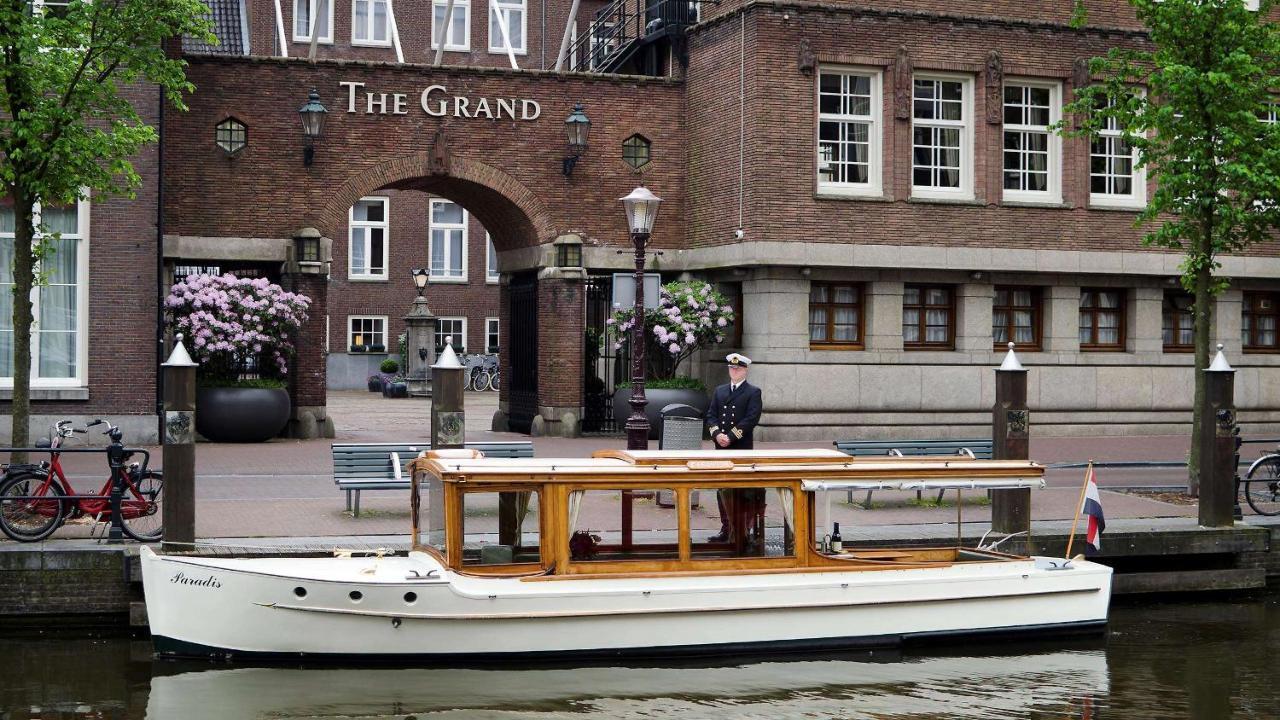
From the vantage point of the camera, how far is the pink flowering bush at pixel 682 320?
25312 mm

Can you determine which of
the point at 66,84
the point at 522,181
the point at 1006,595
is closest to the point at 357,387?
the point at 522,181

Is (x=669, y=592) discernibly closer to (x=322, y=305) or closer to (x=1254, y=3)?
(x=322, y=305)

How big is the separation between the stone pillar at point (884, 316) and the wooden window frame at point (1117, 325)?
3757mm

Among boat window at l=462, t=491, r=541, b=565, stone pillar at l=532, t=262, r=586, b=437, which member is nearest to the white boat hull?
boat window at l=462, t=491, r=541, b=565

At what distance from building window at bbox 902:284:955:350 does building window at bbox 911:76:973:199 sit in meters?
1.68

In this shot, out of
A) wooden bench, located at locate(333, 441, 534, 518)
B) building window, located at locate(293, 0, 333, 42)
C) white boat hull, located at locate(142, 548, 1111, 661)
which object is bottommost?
white boat hull, located at locate(142, 548, 1111, 661)

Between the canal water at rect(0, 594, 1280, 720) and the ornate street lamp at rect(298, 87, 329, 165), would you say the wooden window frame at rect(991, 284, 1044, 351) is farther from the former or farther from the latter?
the canal water at rect(0, 594, 1280, 720)

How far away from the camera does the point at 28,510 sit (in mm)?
14297

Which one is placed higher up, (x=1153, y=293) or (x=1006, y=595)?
(x=1153, y=293)

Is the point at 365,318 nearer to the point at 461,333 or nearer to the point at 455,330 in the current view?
the point at 455,330

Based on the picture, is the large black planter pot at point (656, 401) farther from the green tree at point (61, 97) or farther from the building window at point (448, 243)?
the building window at point (448, 243)

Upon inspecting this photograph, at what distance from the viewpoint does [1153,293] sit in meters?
28.0

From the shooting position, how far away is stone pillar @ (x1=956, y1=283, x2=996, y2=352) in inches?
1055

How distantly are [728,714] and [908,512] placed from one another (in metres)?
6.23
